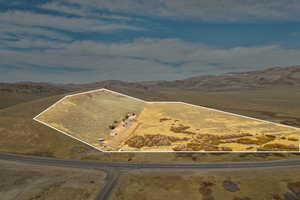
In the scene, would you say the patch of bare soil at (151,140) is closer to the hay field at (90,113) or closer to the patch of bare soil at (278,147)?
the hay field at (90,113)

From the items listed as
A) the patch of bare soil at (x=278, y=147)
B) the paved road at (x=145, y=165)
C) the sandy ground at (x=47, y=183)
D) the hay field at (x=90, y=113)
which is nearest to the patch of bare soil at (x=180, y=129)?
the hay field at (x=90, y=113)

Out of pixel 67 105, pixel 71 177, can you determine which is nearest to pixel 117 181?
pixel 71 177

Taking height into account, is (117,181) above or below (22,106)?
below

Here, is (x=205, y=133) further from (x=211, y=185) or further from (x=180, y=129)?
(x=211, y=185)

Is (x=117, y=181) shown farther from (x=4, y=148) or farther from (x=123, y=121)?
(x=123, y=121)

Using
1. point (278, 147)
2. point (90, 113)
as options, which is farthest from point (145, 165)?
point (90, 113)

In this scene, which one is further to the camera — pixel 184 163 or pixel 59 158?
pixel 59 158
